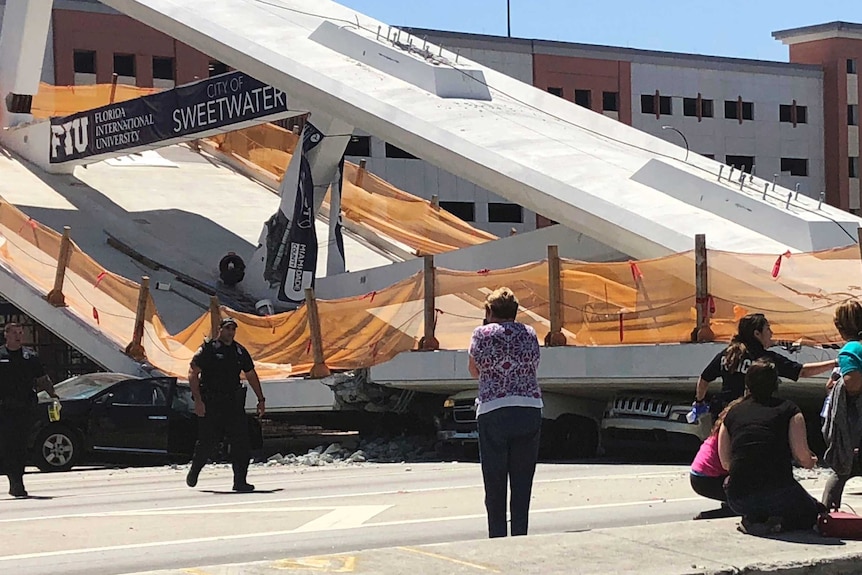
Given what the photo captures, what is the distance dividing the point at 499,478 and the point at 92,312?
1537 cm

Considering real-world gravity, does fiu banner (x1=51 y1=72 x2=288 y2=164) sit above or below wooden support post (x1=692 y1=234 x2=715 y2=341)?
above

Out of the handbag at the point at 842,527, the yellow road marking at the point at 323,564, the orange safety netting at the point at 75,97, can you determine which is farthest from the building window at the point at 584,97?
the yellow road marking at the point at 323,564

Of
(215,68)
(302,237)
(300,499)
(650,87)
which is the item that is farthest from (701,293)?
(650,87)

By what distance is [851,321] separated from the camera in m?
9.45

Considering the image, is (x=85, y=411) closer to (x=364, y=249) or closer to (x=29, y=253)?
(x=29, y=253)

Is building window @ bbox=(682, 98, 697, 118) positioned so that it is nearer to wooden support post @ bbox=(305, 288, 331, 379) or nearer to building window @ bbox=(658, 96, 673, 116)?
building window @ bbox=(658, 96, 673, 116)

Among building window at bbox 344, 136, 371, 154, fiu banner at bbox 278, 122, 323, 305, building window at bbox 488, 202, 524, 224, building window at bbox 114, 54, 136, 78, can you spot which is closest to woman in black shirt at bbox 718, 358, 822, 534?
fiu banner at bbox 278, 122, 323, 305

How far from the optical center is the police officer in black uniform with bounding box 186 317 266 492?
13.7 metres

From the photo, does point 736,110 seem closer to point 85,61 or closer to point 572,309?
point 85,61

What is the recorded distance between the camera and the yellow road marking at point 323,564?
7156 millimetres

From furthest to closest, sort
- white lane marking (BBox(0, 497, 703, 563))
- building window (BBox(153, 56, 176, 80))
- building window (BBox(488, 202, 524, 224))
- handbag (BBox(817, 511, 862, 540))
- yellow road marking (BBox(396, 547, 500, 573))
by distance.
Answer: building window (BBox(488, 202, 524, 224)) < building window (BBox(153, 56, 176, 80)) < white lane marking (BBox(0, 497, 703, 563)) < handbag (BBox(817, 511, 862, 540)) < yellow road marking (BBox(396, 547, 500, 573))

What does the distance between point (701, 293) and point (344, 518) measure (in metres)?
6.62

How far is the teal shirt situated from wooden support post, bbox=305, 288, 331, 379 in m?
10.8

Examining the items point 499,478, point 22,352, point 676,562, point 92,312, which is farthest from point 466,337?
point 676,562
